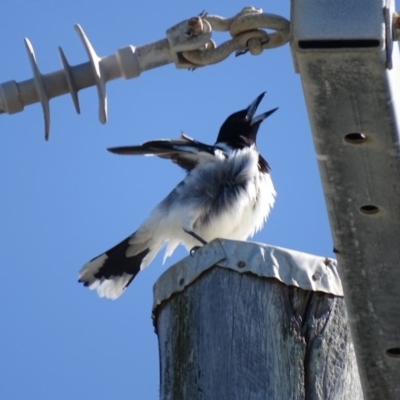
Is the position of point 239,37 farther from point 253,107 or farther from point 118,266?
point 253,107

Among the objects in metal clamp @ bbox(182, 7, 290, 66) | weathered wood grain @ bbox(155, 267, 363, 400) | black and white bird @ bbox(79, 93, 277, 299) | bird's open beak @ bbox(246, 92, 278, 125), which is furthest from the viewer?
bird's open beak @ bbox(246, 92, 278, 125)

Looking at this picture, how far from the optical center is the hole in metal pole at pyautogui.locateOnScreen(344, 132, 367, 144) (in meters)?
2.37

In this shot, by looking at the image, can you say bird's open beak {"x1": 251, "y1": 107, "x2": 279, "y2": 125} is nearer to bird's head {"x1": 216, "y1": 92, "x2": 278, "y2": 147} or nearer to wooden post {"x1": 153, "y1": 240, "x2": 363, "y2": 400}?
bird's head {"x1": 216, "y1": 92, "x2": 278, "y2": 147}

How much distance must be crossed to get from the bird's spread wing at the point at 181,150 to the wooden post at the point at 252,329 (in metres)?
3.25

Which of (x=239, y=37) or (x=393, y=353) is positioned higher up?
(x=239, y=37)

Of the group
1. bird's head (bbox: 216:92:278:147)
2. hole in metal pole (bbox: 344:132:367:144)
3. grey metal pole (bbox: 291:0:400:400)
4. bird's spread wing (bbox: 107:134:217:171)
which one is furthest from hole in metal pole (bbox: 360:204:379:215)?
bird's head (bbox: 216:92:278:147)

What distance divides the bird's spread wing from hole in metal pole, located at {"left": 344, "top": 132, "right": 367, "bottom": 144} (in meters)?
4.37

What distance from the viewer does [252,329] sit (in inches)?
128

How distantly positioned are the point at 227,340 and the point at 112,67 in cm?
88

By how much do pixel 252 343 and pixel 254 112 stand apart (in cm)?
513

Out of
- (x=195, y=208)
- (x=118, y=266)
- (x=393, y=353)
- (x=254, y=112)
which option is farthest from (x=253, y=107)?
(x=393, y=353)

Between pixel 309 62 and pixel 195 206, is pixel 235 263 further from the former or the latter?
pixel 195 206

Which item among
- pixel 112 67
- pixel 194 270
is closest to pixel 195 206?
pixel 194 270

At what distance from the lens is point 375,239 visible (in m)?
2.51
